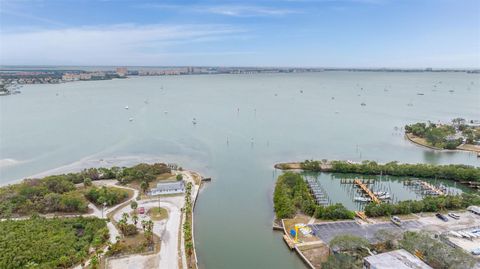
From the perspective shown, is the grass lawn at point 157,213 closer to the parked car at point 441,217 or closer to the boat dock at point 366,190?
the boat dock at point 366,190

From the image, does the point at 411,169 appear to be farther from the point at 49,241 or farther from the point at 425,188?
the point at 49,241

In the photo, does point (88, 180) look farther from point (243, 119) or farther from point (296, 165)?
point (243, 119)

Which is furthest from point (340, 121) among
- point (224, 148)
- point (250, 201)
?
point (250, 201)

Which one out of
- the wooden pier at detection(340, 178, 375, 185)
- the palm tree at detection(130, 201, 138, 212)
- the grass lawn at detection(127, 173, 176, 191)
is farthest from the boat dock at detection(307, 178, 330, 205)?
the palm tree at detection(130, 201, 138, 212)

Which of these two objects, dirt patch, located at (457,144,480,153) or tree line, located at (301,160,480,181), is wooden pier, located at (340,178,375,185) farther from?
dirt patch, located at (457,144,480,153)

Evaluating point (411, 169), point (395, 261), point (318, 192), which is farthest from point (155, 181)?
point (411, 169)

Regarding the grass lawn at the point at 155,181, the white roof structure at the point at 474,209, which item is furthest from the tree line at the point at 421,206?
the grass lawn at the point at 155,181

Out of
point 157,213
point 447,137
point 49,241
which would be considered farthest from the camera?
point 447,137
